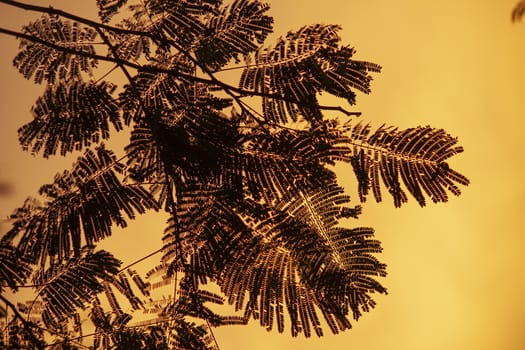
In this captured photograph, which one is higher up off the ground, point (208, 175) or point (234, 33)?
point (234, 33)

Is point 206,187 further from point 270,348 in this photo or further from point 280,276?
Result: point 270,348

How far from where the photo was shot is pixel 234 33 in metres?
2.35

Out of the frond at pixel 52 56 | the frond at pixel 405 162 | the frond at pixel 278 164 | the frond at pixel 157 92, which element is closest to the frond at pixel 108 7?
the frond at pixel 52 56

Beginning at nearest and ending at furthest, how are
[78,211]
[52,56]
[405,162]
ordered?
[405,162] < [78,211] < [52,56]

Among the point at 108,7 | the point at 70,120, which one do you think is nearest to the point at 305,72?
the point at 108,7

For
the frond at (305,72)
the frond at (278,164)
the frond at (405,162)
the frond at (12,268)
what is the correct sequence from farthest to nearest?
the frond at (12,268), the frond at (305,72), the frond at (278,164), the frond at (405,162)

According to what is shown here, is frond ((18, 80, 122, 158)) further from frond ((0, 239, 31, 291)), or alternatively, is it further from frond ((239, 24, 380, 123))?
frond ((239, 24, 380, 123))

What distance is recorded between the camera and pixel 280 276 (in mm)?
2080

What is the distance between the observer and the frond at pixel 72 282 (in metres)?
2.37

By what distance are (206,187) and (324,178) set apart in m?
0.48

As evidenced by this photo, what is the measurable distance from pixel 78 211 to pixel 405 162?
4.35ft

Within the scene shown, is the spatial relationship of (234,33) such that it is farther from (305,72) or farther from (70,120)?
(70,120)

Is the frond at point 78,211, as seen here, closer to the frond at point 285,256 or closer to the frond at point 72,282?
the frond at point 72,282

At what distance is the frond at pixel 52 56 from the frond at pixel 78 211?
0.51 metres
